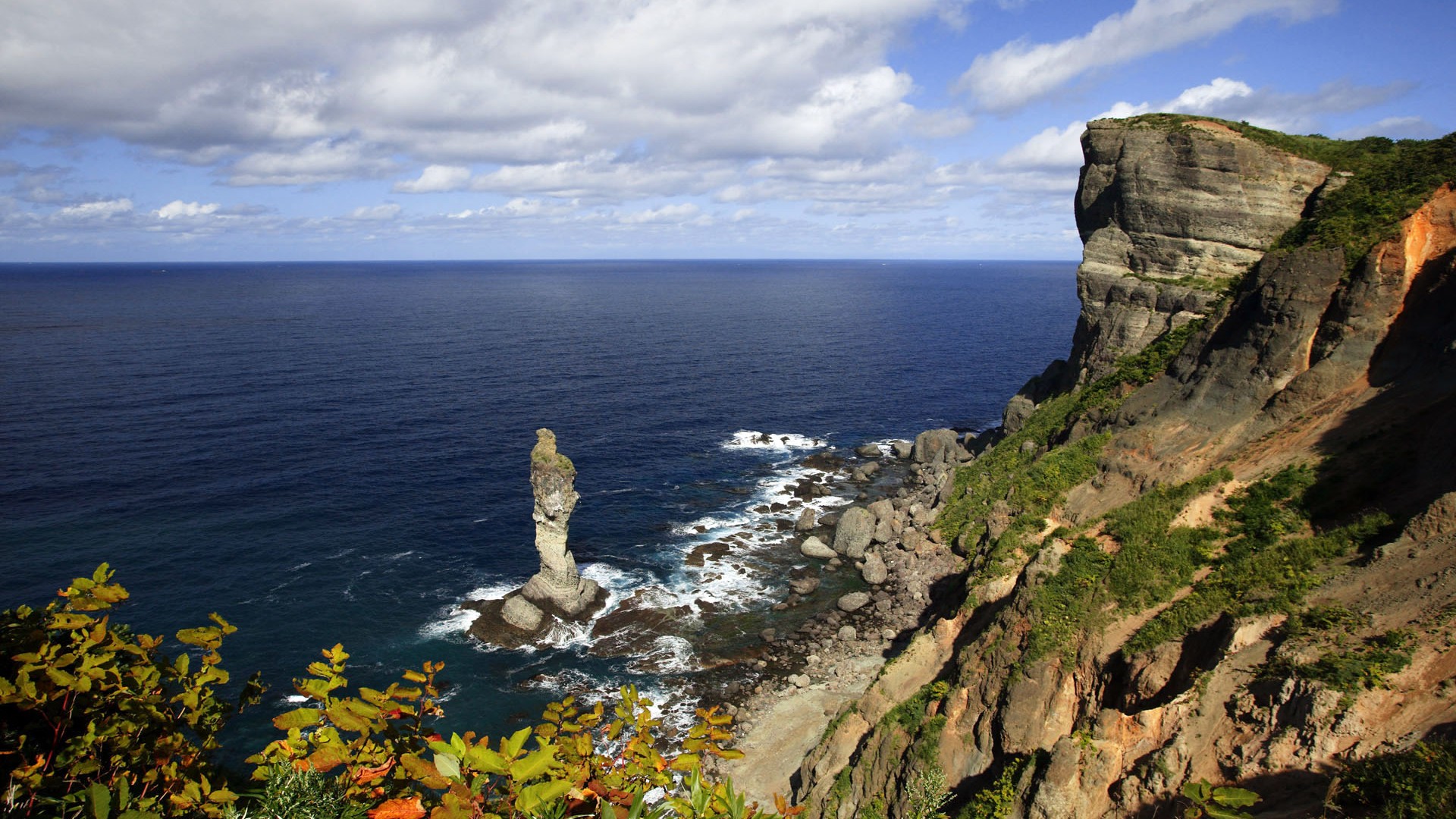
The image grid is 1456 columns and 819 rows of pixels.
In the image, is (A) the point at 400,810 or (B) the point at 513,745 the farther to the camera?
(A) the point at 400,810

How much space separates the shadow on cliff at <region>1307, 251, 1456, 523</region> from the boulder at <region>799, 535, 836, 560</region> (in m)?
38.9

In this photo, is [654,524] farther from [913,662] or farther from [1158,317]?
[1158,317]

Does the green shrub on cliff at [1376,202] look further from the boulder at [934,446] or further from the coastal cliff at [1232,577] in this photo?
the boulder at [934,446]

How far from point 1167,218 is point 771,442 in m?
50.6

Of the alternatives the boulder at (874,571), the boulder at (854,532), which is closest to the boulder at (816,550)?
the boulder at (854,532)

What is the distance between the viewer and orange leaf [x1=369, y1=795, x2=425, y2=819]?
30.5ft

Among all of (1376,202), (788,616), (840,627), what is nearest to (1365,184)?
(1376,202)

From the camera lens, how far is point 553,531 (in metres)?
55.9

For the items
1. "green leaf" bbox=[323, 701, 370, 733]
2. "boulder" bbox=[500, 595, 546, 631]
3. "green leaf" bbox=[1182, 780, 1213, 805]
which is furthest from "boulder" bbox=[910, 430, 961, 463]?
"green leaf" bbox=[323, 701, 370, 733]

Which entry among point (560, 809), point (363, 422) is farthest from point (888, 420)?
point (560, 809)

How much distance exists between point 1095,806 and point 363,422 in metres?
93.9

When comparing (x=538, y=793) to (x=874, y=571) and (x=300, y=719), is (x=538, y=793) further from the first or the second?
(x=874, y=571)

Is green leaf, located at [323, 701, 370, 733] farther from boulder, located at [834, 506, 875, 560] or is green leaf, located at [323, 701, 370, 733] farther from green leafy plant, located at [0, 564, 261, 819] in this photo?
boulder, located at [834, 506, 875, 560]

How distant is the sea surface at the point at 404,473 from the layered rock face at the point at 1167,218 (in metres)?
33.7
